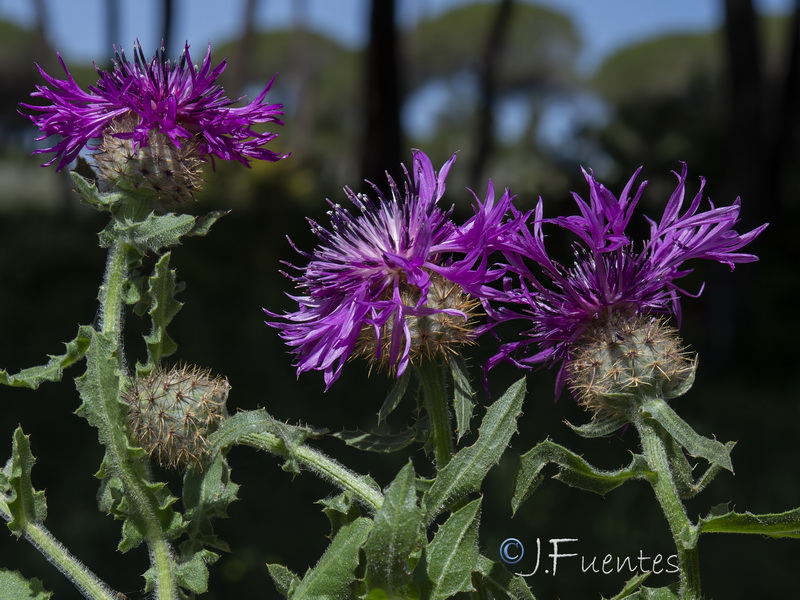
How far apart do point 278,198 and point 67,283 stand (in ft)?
8.81

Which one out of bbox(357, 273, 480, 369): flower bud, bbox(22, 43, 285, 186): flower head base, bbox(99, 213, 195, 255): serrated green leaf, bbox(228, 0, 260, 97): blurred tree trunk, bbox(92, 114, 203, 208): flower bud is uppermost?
bbox(228, 0, 260, 97): blurred tree trunk

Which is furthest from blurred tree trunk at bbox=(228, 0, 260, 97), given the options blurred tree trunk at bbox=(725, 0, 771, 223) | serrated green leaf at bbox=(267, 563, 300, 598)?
serrated green leaf at bbox=(267, 563, 300, 598)

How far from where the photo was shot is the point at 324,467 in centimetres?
117

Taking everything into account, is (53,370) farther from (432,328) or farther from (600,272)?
(600,272)

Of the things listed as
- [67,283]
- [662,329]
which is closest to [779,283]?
[67,283]

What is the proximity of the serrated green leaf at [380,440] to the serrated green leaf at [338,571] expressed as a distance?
0.16 m

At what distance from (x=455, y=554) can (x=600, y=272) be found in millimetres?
437

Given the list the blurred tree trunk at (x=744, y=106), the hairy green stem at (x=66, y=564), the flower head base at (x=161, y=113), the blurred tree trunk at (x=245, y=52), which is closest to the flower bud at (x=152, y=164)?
the flower head base at (x=161, y=113)

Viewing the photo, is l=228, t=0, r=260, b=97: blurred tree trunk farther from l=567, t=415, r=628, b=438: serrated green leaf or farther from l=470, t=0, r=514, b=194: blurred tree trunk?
l=567, t=415, r=628, b=438: serrated green leaf

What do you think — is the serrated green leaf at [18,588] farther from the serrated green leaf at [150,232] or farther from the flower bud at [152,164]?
the flower bud at [152,164]

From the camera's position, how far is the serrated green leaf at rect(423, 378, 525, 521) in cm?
112

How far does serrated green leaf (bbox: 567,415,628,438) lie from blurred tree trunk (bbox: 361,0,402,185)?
320 inches

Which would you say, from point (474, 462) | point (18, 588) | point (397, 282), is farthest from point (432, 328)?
point (18, 588)

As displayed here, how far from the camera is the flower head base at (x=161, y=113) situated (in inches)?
56.0
